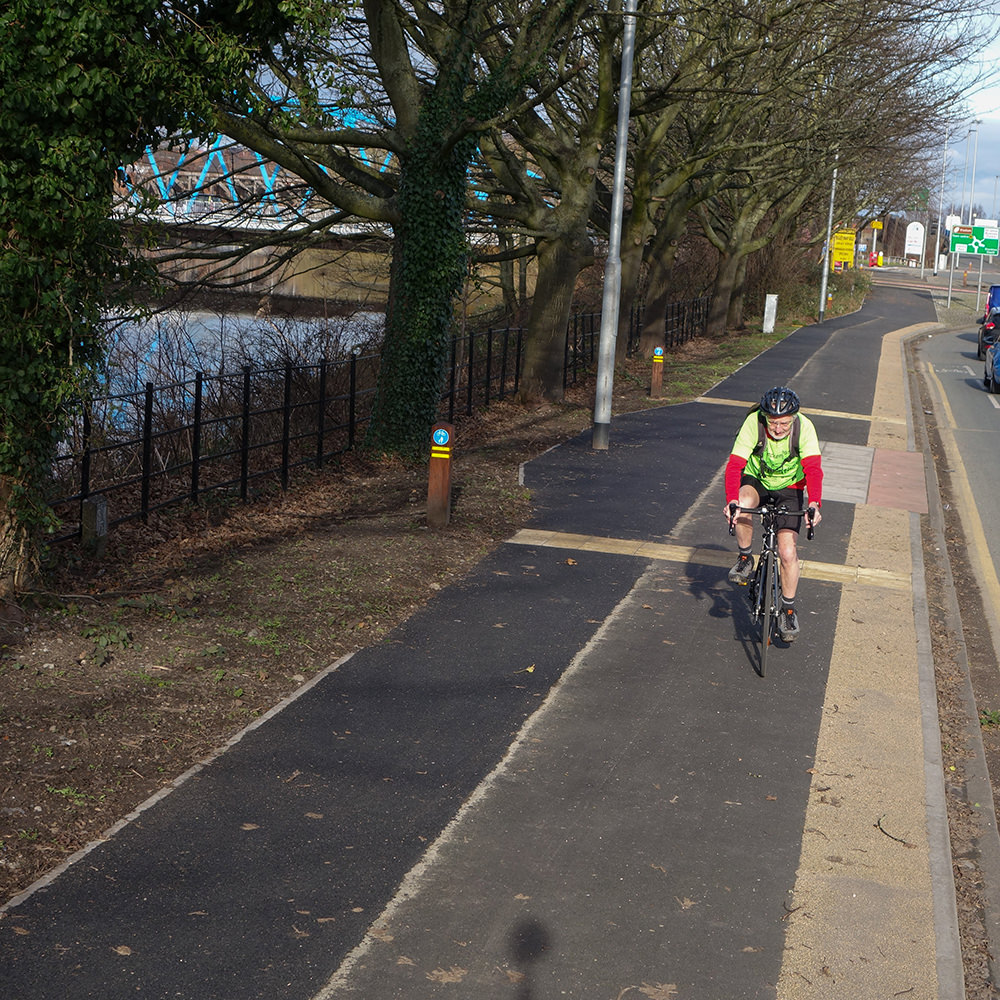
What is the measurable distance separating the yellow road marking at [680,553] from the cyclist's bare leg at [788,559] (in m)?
2.58

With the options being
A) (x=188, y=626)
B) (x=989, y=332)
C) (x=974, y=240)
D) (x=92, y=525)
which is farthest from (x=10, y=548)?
(x=974, y=240)

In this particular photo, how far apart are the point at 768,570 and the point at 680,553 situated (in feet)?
10.1

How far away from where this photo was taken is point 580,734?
6.77 meters

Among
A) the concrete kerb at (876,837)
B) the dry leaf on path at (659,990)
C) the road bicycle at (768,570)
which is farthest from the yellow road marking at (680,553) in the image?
the dry leaf on path at (659,990)

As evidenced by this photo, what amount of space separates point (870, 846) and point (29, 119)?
6462mm

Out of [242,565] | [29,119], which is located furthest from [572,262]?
[29,119]

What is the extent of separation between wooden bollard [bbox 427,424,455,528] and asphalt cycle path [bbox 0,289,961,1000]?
1.56 meters

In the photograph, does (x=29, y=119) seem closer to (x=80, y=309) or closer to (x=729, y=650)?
(x=80, y=309)

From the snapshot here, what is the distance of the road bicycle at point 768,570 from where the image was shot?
318 inches

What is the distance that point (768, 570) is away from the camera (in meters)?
8.26

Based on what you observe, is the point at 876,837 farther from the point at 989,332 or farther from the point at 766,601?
the point at 989,332

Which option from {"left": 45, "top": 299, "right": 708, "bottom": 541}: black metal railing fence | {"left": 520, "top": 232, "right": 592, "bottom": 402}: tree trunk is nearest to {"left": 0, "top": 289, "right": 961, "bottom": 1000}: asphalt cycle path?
{"left": 45, "top": 299, "right": 708, "bottom": 541}: black metal railing fence

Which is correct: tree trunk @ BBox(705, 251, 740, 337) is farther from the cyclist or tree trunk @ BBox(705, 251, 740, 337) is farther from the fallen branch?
the fallen branch

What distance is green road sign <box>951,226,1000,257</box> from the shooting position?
203 ft
